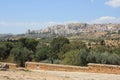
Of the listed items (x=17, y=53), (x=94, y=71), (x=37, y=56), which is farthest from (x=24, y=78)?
(x=37, y=56)

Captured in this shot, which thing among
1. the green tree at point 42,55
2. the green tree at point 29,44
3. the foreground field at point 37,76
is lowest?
the green tree at point 42,55

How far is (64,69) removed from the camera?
59.5 feet

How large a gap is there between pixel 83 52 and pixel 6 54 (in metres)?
35.7

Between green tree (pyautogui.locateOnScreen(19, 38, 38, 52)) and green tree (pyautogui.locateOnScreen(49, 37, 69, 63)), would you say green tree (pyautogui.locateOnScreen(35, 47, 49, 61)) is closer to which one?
green tree (pyautogui.locateOnScreen(49, 37, 69, 63))

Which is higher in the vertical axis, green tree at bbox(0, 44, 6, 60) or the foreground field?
the foreground field

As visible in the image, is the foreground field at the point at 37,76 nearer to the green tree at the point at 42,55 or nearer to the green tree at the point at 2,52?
the green tree at the point at 42,55

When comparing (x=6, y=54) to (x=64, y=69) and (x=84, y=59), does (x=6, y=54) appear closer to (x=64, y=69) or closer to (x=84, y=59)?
(x=84, y=59)

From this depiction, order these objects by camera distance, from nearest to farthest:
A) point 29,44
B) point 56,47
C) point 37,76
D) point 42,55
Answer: point 37,76
point 42,55
point 56,47
point 29,44

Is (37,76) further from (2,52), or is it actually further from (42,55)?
(2,52)

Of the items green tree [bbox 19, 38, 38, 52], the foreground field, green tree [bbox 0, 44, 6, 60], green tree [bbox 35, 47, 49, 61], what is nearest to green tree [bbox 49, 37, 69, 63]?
green tree [bbox 35, 47, 49, 61]

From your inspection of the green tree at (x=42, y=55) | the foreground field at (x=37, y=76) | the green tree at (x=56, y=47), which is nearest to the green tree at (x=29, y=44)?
the green tree at (x=56, y=47)

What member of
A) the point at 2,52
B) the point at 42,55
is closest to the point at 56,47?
the point at 42,55

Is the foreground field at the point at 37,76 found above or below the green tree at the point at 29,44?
above

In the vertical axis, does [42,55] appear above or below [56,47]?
below
